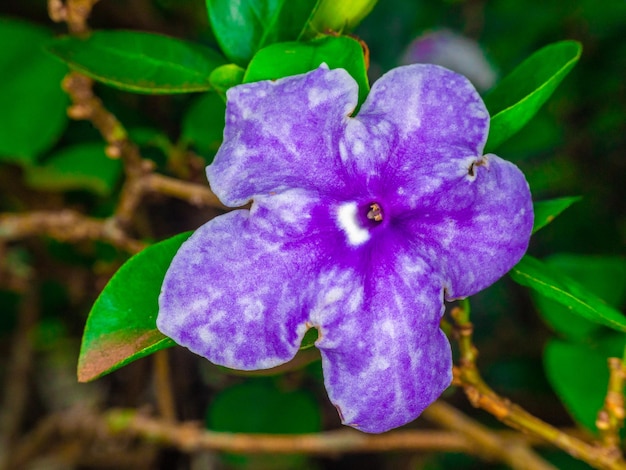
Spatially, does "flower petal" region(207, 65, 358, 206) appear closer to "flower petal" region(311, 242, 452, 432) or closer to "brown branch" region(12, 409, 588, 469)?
"flower petal" region(311, 242, 452, 432)

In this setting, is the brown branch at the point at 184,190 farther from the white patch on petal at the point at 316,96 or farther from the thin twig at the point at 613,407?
the thin twig at the point at 613,407

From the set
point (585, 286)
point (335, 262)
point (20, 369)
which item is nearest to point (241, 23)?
point (335, 262)

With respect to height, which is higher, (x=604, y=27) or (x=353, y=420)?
(x=353, y=420)

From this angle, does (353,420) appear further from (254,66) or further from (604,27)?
(604,27)

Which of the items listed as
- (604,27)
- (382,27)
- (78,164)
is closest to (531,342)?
(604,27)

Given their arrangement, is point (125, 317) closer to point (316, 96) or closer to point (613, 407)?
point (316, 96)

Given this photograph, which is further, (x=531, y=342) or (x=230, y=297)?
(x=531, y=342)
